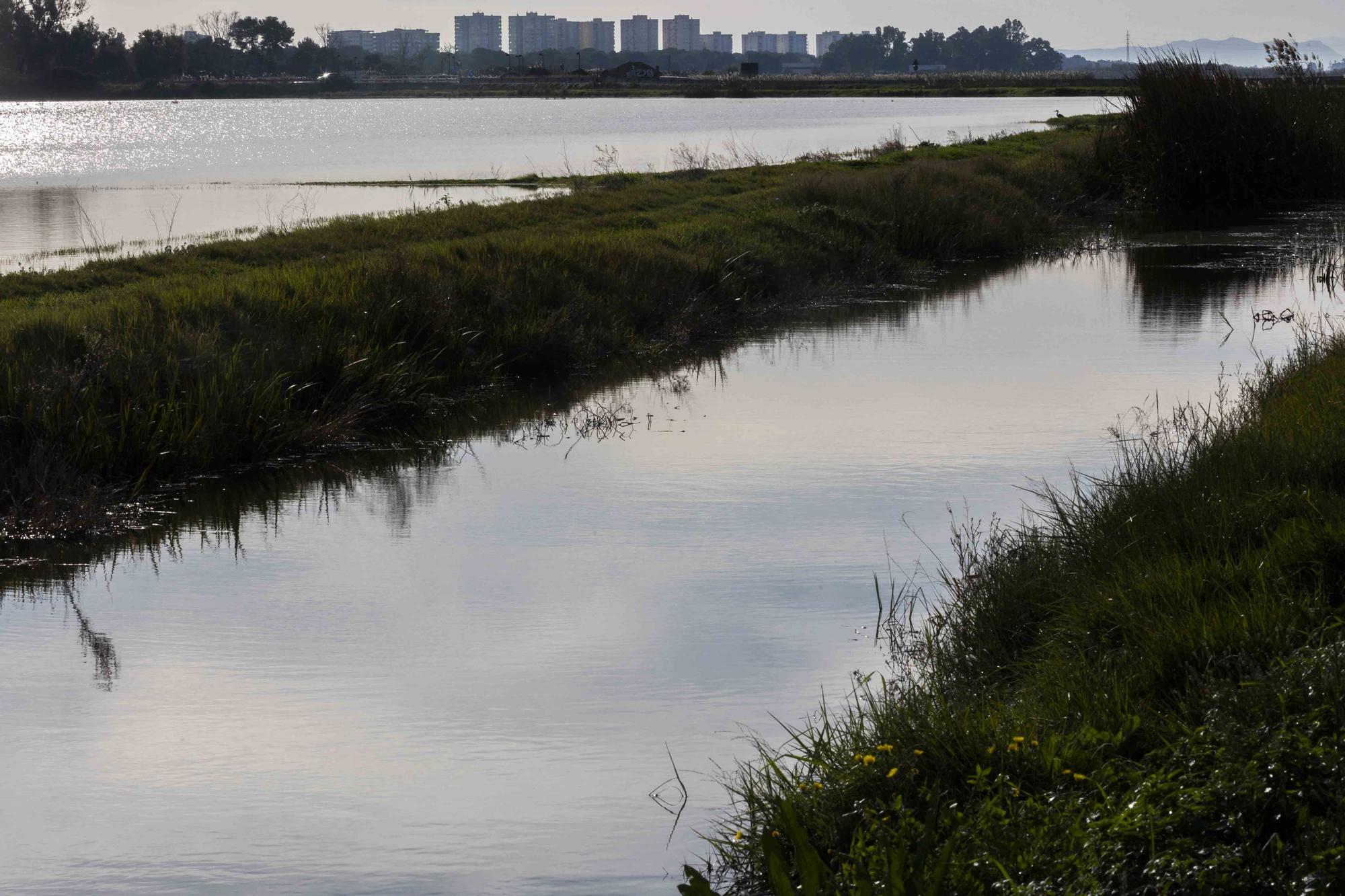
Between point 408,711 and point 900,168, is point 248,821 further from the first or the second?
point 900,168

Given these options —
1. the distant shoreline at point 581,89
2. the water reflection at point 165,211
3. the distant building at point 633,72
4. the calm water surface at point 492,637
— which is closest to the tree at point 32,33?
the distant shoreline at point 581,89

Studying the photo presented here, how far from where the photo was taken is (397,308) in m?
14.0

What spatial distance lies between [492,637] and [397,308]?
6.94 m

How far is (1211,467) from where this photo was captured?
7641 millimetres

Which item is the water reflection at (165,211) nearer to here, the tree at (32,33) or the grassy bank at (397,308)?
the grassy bank at (397,308)

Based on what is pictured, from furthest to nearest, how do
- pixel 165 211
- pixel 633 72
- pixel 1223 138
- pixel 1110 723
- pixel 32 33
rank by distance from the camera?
1. pixel 633 72
2. pixel 32 33
3. pixel 165 211
4. pixel 1223 138
5. pixel 1110 723

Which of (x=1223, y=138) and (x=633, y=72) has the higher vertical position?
(x=633, y=72)

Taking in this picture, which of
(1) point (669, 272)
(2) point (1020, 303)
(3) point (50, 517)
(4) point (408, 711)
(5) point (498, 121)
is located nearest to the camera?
(4) point (408, 711)

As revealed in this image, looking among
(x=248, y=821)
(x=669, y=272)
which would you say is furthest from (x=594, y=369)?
(x=248, y=821)

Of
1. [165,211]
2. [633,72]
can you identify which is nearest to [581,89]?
[633,72]

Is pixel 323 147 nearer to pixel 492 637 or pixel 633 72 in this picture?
pixel 492 637

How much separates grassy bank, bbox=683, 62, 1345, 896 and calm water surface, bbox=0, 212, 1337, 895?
1.97 feet

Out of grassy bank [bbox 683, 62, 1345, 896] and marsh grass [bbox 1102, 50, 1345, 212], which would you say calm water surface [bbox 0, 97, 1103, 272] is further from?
grassy bank [bbox 683, 62, 1345, 896]

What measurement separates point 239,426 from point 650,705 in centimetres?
587
